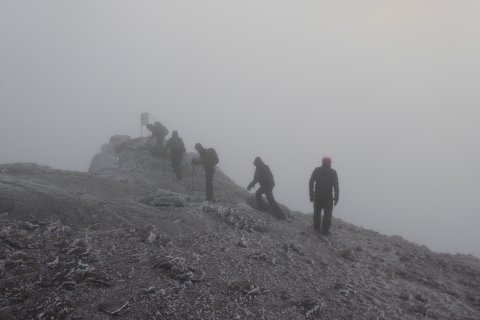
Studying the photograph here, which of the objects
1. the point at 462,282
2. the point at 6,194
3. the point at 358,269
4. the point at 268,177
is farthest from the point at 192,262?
the point at 462,282

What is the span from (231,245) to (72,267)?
3.69 m

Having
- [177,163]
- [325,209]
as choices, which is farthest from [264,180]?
[177,163]

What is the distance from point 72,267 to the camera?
21.3 ft

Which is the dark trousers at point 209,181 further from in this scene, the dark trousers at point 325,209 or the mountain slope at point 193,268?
the dark trousers at point 325,209

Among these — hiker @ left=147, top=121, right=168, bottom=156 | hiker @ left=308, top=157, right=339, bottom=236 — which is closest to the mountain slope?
hiker @ left=308, top=157, right=339, bottom=236

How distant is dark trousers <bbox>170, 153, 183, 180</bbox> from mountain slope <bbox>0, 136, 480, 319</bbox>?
477cm

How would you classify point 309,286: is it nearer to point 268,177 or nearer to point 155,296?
point 155,296

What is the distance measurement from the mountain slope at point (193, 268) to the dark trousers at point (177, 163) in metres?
4.77

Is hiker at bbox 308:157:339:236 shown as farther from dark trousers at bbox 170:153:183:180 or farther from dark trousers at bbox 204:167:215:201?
dark trousers at bbox 170:153:183:180

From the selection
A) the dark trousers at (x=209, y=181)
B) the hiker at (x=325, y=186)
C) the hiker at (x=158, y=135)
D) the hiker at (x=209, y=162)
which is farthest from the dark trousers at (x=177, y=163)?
the hiker at (x=325, y=186)

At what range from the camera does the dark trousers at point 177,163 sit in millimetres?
17094

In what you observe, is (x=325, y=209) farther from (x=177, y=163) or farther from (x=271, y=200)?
(x=177, y=163)

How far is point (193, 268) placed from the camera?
23.5 feet

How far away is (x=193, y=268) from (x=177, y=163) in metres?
10.5
